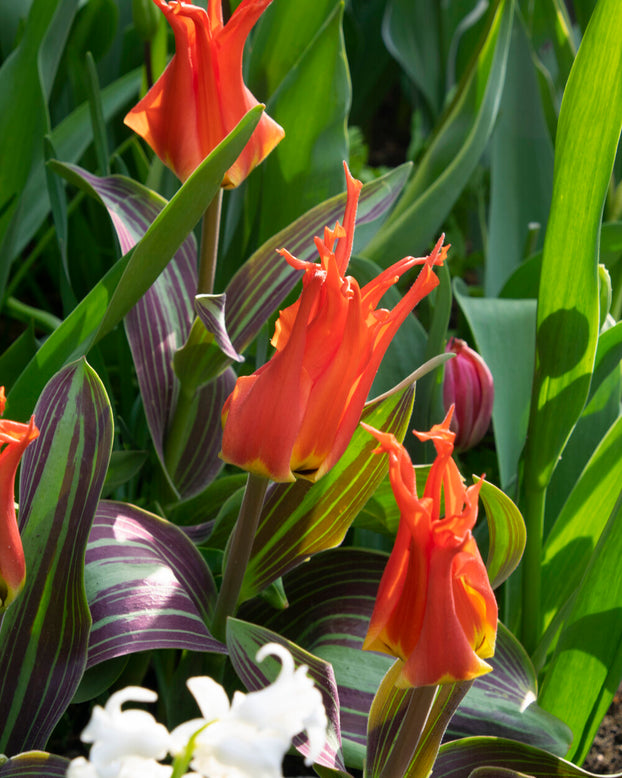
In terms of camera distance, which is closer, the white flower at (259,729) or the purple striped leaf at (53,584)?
the white flower at (259,729)

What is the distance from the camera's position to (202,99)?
476 mm

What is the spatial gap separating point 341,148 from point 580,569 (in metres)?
0.35

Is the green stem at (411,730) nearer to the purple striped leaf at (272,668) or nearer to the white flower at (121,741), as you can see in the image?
the purple striped leaf at (272,668)

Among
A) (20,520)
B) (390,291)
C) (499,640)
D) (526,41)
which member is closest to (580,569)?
→ (499,640)

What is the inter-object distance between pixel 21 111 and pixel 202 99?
32cm

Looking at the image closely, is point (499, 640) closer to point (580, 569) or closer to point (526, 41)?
point (580, 569)

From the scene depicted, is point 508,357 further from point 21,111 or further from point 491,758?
point 21,111

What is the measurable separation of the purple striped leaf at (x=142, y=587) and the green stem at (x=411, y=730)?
0.11 m

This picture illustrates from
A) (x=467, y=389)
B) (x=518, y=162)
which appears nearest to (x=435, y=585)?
(x=467, y=389)

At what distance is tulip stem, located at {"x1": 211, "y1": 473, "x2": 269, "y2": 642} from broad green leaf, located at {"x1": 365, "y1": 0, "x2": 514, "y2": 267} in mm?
324

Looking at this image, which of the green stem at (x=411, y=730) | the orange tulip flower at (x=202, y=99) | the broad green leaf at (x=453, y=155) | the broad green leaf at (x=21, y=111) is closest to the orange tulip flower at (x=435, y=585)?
A: the green stem at (x=411, y=730)

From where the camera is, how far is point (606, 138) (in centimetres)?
50

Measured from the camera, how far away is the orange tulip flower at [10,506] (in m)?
0.31

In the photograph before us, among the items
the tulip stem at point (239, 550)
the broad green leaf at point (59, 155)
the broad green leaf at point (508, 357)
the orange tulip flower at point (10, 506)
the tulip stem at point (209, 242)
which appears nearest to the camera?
the orange tulip flower at point (10, 506)
